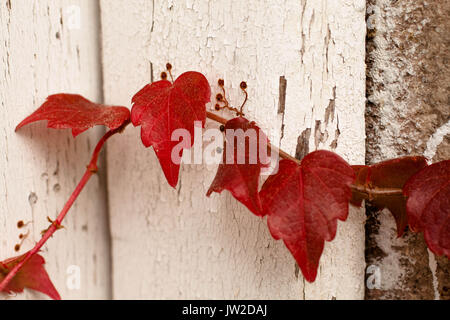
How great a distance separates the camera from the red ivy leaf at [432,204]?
0.40 meters

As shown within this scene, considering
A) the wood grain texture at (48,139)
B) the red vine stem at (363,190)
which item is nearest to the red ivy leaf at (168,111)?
the red vine stem at (363,190)

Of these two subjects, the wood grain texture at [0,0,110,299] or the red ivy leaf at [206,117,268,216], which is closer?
the red ivy leaf at [206,117,268,216]

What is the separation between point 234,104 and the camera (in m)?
0.49

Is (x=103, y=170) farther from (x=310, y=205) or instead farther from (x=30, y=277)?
(x=310, y=205)

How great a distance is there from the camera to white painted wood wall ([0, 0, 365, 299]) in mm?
480

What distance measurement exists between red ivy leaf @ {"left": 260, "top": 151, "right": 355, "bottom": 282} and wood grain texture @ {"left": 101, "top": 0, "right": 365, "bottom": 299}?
0.24 feet

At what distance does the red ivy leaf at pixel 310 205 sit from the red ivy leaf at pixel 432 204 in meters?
0.07

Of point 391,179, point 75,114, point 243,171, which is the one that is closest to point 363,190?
point 391,179

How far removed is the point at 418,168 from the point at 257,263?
23 cm

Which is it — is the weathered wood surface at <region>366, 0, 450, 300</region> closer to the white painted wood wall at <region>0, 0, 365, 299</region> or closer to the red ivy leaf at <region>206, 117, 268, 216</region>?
the white painted wood wall at <region>0, 0, 365, 299</region>

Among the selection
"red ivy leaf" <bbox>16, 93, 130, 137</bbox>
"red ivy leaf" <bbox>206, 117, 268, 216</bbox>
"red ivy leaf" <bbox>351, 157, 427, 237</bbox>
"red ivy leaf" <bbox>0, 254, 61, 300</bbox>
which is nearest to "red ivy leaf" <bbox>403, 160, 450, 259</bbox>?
"red ivy leaf" <bbox>351, 157, 427, 237</bbox>
